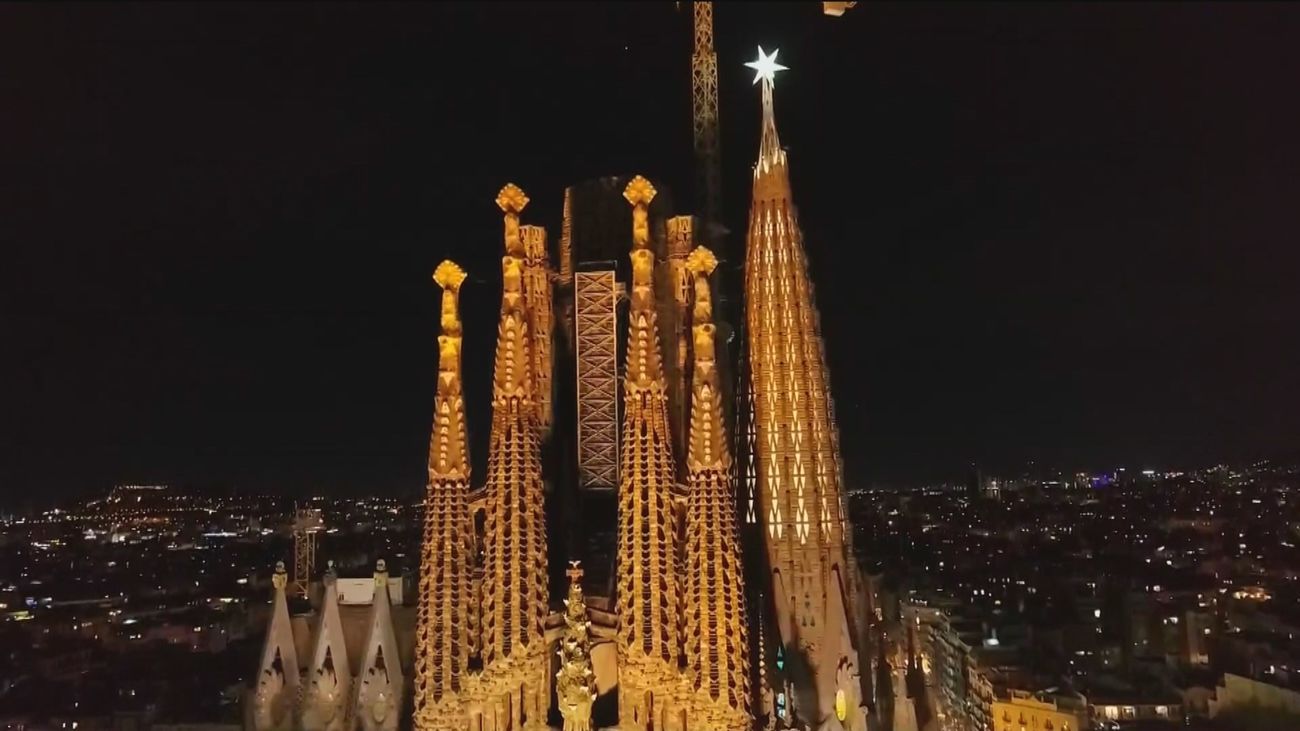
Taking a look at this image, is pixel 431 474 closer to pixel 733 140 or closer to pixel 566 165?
pixel 566 165

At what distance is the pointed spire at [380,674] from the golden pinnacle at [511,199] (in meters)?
4.92

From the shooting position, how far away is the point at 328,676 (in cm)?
1192

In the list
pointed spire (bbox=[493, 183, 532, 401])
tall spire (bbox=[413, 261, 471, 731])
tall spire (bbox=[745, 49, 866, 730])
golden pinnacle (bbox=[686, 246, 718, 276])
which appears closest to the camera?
tall spire (bbox=[413, 261, 471, 731])

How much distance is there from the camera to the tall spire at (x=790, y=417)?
46.9 feet

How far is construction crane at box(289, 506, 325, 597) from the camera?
15.8 m

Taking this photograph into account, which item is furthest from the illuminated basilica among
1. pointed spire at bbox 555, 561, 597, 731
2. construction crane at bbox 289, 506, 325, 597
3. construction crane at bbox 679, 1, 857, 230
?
construction crane at bbox 289, 506, 325, 597

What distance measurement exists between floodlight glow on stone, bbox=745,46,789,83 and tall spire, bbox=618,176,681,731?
441 cm

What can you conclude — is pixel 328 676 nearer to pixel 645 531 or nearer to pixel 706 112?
pixel 645 531

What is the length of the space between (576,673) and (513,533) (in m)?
1.70

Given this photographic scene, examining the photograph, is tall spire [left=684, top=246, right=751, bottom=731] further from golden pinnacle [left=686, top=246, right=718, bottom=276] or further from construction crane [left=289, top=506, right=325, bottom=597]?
construction crane [left=289, top=506, right=325, bottom=597]

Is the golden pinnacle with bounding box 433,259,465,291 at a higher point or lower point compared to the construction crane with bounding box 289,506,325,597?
higher

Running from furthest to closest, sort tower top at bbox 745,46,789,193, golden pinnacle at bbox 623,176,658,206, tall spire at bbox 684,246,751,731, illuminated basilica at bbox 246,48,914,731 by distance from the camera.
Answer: tower top at bbox 745,46,789,193, golden pinnacle at bbox 623,176,658,206, illuminated basilica at bbox 246,48,914,731, tall spire at bbox 684,246,751,731

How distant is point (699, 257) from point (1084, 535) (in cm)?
1587

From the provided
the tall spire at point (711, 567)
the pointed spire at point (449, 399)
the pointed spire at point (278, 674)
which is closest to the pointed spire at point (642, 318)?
the tall spire at point (711, 567)
